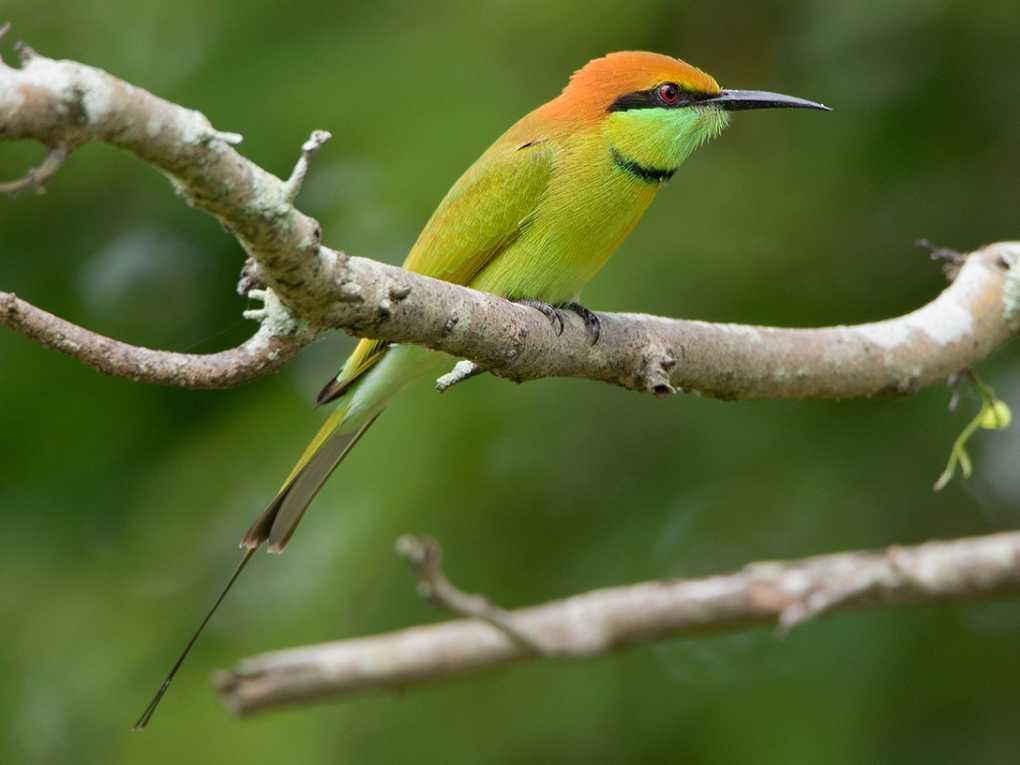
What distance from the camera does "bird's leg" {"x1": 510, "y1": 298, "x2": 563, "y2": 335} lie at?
6.88 feet

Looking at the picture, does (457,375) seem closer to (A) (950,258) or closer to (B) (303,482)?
(B) (303,482)

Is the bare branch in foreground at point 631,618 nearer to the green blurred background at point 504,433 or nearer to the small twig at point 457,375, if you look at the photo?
the green blurred background at point 504,433

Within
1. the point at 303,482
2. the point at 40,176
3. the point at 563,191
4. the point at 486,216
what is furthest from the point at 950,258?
the point at 40,176

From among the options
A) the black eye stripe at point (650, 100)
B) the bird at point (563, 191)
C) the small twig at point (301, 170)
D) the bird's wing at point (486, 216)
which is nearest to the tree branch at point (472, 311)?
the small twig at point (301, 170)

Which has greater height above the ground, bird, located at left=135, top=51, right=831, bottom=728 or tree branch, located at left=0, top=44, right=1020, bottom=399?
bird, located at left=135, top=51, right=831, bottom=728

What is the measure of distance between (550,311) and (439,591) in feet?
1.70

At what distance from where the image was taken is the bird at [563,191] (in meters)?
2.48

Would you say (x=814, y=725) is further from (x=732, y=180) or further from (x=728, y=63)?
(x=728, y=63)

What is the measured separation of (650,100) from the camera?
2662 millimetres

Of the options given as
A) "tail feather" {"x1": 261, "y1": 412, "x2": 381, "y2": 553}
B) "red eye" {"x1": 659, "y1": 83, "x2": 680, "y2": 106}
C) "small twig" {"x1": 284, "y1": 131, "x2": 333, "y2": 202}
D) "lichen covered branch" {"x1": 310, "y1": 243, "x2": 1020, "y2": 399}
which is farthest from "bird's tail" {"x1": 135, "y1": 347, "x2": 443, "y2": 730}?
"small twig" {"x1": 284, "y1": 131, "x2": 333, "y2": 202}

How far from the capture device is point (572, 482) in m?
3.14

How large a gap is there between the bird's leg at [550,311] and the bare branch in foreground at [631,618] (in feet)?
2.01

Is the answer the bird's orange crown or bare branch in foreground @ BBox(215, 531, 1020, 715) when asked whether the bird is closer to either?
the bird's orange crown

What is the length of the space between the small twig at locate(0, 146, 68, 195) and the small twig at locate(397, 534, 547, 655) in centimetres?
107
